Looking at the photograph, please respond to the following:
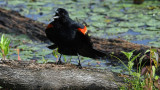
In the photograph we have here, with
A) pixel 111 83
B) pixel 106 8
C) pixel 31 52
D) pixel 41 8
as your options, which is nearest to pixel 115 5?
pixel 106 8

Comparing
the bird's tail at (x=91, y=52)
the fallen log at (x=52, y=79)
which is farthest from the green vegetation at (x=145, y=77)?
the bird's tail at (x=91, y=52)

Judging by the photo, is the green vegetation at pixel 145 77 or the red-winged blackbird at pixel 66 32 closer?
the green vegetation at pixel 145 77

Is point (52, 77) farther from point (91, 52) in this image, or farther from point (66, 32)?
point (91, 52)

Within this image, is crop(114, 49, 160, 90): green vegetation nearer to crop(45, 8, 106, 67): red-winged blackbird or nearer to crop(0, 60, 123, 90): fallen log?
crop(0, 60, 123, 90): fallen log

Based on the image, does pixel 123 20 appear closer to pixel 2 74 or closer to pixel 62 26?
pixel 62 26

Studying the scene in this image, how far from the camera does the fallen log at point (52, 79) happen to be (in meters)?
3.63

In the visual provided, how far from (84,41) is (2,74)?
4.21ft

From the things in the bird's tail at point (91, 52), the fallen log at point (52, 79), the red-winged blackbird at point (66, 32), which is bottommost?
Answer: the fallen log at point (52, 79)

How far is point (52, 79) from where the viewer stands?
3.69 meters

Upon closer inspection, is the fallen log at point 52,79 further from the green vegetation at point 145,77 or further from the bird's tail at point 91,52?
the bird's tail at point 91,52

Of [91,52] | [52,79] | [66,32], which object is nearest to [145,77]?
[52,79]

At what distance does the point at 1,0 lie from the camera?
11281 millimetres

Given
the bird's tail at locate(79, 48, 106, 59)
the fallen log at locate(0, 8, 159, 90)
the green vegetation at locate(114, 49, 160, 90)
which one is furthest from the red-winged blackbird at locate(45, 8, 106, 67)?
the green vegetation at locate(114, 49, 160, 90)

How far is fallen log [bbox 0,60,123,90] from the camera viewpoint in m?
3.63
